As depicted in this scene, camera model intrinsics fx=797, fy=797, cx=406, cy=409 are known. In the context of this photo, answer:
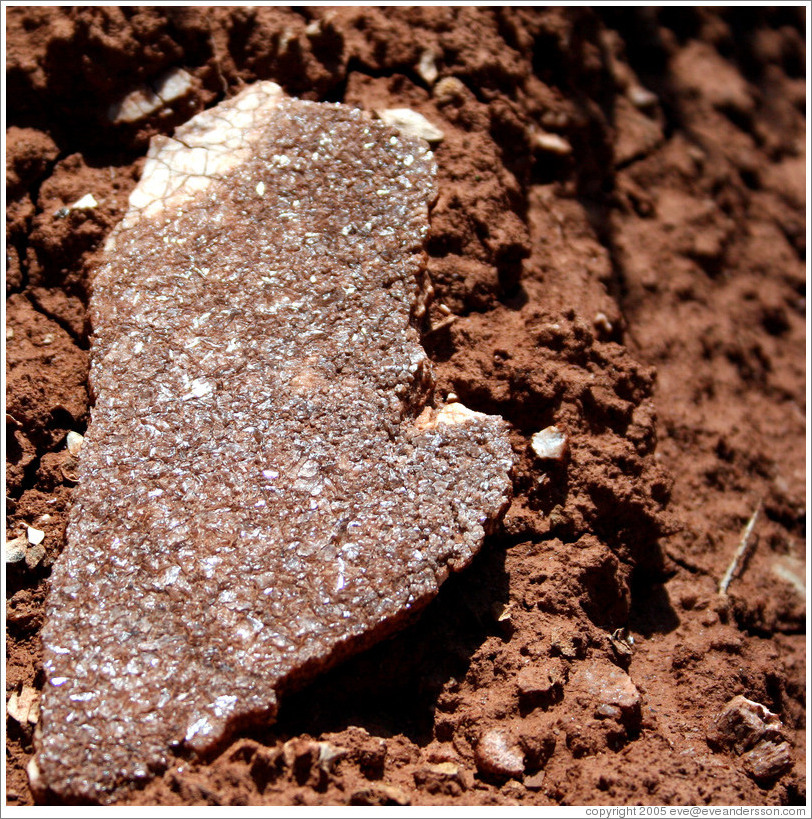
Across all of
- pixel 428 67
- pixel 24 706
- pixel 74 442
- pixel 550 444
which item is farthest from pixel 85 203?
pixel 550 444

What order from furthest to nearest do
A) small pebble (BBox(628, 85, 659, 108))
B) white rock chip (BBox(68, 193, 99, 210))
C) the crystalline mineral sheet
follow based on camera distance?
1. small pebble (BBox(628, 85, 659, 108))
2. white rock chip (BBox(68, 193, 99, 210))
3. the crystalline mineral sheet

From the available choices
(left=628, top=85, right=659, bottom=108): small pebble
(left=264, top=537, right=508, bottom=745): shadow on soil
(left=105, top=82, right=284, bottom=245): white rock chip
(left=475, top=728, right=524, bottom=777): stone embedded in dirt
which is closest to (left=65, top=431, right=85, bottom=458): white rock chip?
(left=105, top=82, right=284, bottom=245): white rock chip

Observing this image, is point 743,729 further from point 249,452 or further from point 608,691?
point 249,452

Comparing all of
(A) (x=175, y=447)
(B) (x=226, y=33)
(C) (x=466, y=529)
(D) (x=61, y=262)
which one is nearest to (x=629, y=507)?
(C) (x=466, y=529)

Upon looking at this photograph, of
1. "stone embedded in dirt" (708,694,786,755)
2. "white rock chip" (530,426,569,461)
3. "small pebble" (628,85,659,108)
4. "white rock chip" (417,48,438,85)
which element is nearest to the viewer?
"stone embedded in dirt" (708,694,786,755)

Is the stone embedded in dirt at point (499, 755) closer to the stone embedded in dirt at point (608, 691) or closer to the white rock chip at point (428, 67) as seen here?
the stone embedded in dirt at point (608, 691)

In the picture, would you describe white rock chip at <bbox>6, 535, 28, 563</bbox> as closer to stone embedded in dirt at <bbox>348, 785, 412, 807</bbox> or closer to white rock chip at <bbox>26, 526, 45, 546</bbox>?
white rock chip at <bbox>26, 526, 45, 546</bbox>

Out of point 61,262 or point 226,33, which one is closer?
point 61,262

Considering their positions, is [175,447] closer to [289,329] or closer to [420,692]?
[289,329]
